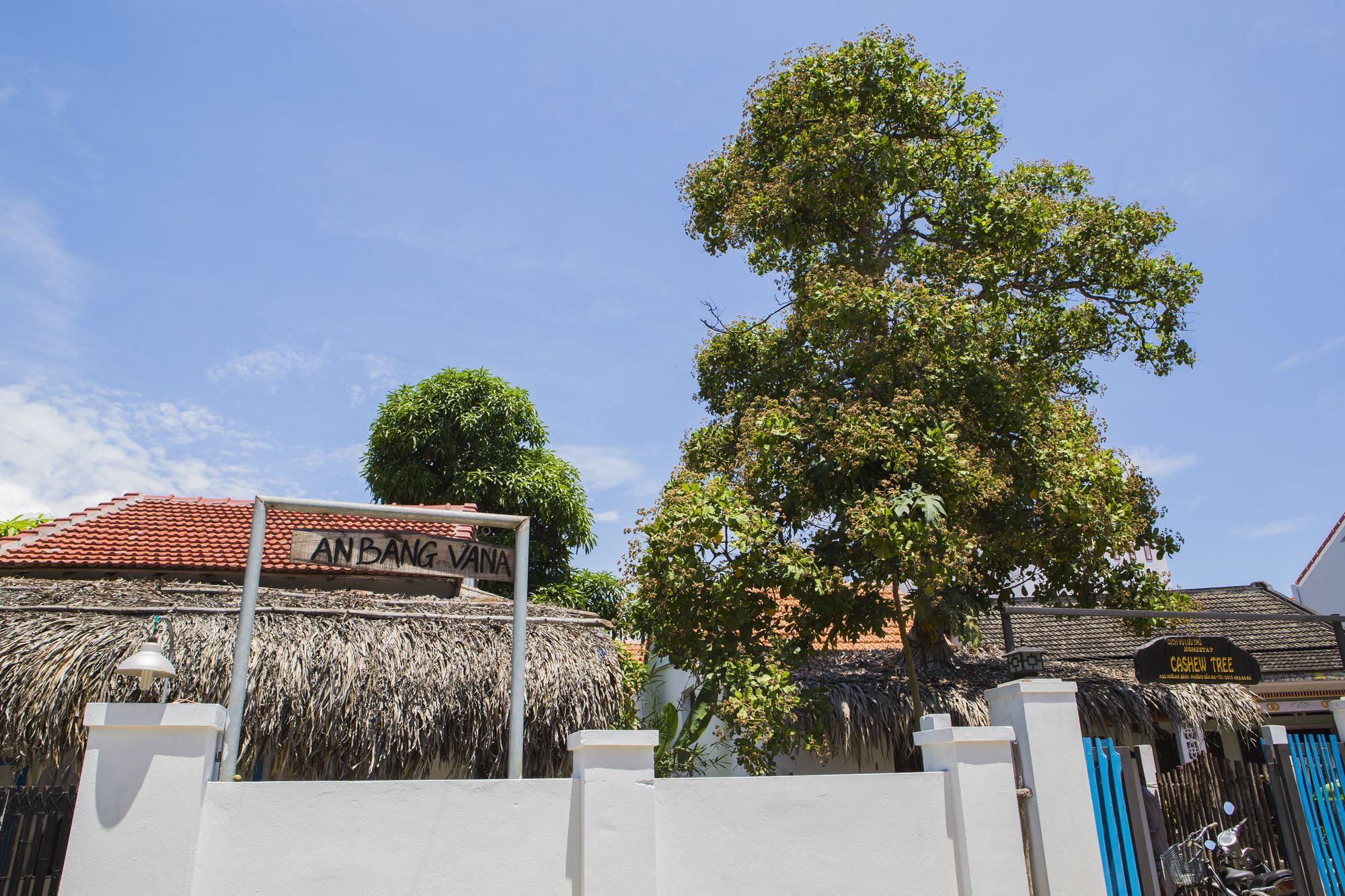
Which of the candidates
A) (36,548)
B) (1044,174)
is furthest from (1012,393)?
(36,548)

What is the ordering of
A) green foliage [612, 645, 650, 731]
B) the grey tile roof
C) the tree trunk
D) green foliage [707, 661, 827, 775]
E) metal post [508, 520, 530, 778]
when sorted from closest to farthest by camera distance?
metal post [508, 520, 530, 778], green foliage [707, 661, 827, 775], green foliage [612, 645, 650, 731], the tree trunk, the grey tile roof

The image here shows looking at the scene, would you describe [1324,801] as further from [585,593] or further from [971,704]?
[585,593]

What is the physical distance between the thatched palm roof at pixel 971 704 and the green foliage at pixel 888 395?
0.69m

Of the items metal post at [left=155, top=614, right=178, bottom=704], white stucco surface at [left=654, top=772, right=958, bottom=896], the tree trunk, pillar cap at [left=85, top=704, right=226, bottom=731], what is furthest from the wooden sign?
the tree trunk

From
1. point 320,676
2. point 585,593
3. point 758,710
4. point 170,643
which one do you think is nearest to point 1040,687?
point 758,710

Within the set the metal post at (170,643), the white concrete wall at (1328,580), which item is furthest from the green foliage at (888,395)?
the white concrete wall at (1328,580)

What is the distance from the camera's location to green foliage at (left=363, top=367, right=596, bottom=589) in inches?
836

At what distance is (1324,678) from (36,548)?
16464 mm

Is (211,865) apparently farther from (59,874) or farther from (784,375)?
(784,375)

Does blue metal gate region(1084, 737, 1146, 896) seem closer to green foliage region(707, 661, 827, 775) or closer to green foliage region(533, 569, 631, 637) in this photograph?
green foliage region(707, 661, 827, 775)

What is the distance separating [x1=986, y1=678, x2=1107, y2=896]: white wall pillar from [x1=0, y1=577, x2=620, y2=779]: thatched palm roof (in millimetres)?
4198

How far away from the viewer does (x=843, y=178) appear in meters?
10.5

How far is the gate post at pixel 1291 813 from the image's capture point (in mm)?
6035

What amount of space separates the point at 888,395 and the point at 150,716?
7.70m
